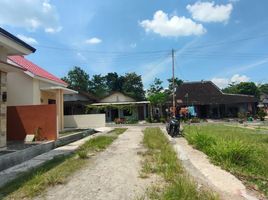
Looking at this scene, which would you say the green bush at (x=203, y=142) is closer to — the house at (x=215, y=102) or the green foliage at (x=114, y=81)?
the house at (x=215, y=102)

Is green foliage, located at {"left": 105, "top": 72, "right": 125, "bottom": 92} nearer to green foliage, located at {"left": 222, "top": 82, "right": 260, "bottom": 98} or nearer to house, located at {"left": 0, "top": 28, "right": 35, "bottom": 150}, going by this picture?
green foliage, located at {"left": 222, "top": 82, "right": 260, "bottom": 98}

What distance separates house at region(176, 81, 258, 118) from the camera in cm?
4200

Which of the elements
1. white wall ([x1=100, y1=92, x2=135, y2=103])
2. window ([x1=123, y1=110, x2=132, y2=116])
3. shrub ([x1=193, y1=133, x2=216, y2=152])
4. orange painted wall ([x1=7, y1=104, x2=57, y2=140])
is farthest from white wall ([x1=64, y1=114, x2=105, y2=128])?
white wall ([x1=100, y1=92, x2=135, y2=103])

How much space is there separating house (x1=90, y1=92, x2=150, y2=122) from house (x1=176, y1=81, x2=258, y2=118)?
5005 mm

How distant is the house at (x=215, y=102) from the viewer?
1654 inches

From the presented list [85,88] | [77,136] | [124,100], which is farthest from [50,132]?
[85,88]

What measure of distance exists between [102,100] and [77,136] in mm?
27833

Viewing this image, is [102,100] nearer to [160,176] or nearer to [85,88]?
[85,88]

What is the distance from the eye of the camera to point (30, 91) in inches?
699

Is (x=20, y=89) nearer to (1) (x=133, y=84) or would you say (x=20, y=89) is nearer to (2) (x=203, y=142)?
(2) (x=203, y=142)

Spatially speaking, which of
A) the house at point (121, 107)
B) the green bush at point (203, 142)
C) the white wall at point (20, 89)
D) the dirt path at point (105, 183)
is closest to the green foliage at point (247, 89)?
the house at point (121, 107)

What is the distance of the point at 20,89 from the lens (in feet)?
58.4

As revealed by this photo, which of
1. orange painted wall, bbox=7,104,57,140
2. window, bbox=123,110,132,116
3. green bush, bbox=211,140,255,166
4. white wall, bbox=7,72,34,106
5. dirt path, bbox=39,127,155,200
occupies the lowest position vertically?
dirt path, bbox=39,127,155,200

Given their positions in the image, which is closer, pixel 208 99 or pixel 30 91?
pixel 30 91
